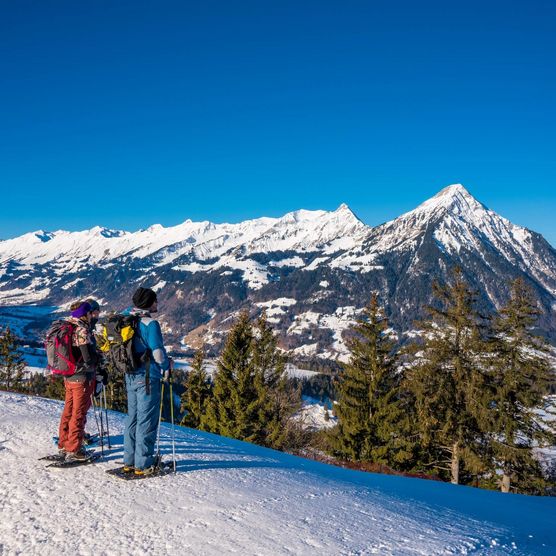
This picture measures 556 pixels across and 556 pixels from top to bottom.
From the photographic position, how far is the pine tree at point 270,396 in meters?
26.7

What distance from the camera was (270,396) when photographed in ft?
91.1

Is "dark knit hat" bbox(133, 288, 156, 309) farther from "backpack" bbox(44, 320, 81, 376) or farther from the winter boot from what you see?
the winter boot

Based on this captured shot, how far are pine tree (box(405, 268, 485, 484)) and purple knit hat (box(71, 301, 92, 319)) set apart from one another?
1759 centimetres

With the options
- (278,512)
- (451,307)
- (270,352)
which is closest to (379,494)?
(278,512)

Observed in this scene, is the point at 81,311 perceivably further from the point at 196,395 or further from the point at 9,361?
the point at 9,361

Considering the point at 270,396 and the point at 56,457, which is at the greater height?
the point at 56,457

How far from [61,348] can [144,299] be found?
168cm

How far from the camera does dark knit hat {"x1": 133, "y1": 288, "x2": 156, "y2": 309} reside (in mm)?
6594

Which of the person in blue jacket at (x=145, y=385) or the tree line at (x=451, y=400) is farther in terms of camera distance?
the tree line at (x=451, y=400)

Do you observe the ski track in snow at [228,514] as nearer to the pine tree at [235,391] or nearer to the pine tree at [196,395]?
the pine tree at [235,391]

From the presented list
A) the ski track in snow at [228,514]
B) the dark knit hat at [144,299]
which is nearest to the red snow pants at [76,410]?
the ski track in snow at [228,514]

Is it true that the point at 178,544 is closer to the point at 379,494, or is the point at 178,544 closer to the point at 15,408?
the point at 379,494

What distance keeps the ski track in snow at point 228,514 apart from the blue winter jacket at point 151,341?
1.80 m

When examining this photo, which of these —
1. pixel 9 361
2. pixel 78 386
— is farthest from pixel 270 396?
pixel 9 361
